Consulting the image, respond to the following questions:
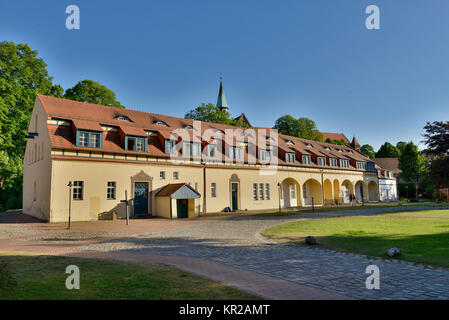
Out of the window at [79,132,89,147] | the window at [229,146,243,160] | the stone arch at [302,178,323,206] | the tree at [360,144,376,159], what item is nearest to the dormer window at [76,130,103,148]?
the window at [79,132,89,147]

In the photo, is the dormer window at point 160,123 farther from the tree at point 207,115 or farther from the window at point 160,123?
the tree at point 207,115

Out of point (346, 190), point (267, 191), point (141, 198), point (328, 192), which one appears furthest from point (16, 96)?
point (346, 190)

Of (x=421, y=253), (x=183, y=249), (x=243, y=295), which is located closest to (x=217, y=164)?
(x=183, y=249)

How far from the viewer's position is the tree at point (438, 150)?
2653cm

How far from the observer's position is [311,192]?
43.0m

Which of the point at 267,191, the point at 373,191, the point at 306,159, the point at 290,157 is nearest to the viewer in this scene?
the point at 267,191

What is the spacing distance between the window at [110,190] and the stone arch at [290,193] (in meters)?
21.4

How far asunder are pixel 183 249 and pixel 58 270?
4.41 meters

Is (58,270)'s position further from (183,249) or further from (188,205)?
(188,205)

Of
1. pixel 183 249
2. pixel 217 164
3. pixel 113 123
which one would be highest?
pixel 113 123

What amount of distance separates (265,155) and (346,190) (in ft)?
67.5

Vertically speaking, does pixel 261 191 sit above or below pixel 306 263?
above

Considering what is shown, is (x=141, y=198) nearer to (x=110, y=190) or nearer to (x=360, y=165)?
(x=110, y=190)
